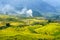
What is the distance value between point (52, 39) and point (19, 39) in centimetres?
1833

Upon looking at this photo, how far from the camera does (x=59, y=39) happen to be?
10969 centimetres

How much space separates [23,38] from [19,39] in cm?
368

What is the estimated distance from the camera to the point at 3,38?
109 metres

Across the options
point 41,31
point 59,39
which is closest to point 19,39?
point 59,39

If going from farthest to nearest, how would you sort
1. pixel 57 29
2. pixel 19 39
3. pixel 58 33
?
pixel 57 29, pixel 58 33, pixel 19 39

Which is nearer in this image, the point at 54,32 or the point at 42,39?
the point at 42,39

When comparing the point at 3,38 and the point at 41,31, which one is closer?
the point at 3,38

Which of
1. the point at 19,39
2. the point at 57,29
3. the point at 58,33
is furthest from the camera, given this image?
the point at 57,29

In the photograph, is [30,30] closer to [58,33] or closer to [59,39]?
[58,33]

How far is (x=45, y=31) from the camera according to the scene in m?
137

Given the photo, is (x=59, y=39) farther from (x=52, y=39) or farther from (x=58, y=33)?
(x=58, y=33)

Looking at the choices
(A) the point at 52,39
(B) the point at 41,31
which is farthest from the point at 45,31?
(A) the point at 52,39

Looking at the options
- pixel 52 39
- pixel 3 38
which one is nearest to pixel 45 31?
pixel 52 39

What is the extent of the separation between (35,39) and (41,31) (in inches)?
1160
